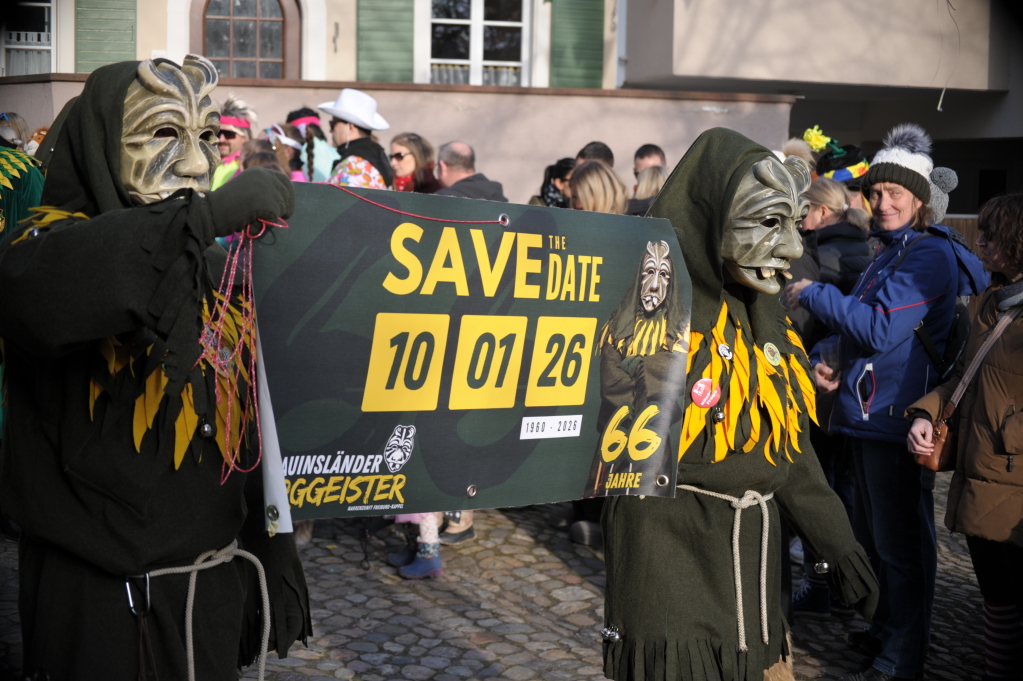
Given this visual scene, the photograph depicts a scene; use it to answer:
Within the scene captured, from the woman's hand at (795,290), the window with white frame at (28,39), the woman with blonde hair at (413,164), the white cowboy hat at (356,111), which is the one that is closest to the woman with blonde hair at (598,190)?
the woman's hand at (795,290)

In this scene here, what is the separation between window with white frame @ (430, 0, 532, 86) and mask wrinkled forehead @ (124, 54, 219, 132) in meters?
10.6

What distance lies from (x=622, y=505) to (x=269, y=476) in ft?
3.49

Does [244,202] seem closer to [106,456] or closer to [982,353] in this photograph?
[106,456]

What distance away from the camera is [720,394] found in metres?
2.60

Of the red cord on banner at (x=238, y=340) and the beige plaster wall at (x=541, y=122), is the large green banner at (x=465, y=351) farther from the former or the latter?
the beige plaster wall at (x=541, y=122)

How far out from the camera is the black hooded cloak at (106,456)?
Answer: 5.85ft

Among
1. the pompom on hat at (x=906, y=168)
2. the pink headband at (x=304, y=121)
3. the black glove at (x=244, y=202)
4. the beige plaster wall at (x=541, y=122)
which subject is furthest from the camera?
the beige plaster wall at (x=541, y=122)

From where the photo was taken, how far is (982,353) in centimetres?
365

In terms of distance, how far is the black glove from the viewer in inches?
69.7

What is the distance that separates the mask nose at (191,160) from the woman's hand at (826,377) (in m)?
3.01

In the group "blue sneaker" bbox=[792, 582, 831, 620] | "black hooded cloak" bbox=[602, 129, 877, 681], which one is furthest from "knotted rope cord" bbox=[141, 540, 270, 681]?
"blue sneaker" bbox=[792, 582, 831, 620]

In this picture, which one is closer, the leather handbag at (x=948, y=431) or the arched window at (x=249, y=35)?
the leather handbag at (x=948, y=431)

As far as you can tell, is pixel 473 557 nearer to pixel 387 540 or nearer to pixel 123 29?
pixel 387 540

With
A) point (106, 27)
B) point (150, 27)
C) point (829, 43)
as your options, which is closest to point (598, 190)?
point (829, 43)
